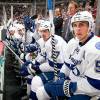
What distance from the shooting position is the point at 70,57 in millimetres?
4164

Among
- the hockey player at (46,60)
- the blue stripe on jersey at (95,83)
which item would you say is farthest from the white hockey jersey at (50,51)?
the blue stripe on jersey at (95,83)

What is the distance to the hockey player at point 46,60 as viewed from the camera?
5.20 meters

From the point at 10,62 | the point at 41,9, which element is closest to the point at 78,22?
the point at 10,62

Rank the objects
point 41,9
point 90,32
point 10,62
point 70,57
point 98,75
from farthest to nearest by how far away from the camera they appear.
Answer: point 41,9 → point 10,62 → point 70,57 → point 90,32 → point 98,75

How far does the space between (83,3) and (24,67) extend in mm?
2472

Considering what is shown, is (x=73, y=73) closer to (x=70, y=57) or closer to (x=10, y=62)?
(x=70, y=57)

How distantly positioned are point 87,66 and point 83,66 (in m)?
0.12

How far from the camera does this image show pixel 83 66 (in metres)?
3.76

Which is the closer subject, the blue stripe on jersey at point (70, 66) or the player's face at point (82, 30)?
the player's face at point (82, 30)

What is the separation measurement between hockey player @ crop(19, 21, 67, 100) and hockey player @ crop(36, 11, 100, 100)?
0.96 m

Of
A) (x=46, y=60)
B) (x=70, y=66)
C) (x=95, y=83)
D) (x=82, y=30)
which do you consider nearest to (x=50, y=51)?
(x=46, y=60)

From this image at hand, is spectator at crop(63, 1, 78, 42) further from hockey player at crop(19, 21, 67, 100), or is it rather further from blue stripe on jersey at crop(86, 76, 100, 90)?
blue stripe on jersey at crop(86, 76, 100, 90)

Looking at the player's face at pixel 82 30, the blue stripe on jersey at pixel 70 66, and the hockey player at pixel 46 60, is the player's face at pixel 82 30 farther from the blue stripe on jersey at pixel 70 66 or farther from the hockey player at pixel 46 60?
the hockey player at pixel 46 60

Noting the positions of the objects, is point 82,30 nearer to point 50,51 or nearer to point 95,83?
point 95,83
